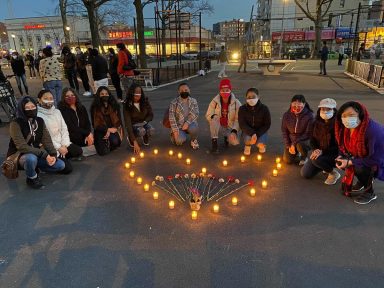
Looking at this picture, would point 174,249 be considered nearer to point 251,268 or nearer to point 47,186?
point 251,268

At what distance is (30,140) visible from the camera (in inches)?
178

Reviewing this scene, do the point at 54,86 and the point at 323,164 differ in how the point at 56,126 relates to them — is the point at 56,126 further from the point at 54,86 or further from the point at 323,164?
the point at 54,86

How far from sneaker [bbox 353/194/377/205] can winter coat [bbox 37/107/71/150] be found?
4.43 m

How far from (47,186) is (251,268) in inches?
129

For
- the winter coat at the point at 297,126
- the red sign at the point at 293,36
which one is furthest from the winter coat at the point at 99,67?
the red sign at the point at 293,36

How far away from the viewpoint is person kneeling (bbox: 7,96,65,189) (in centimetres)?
439

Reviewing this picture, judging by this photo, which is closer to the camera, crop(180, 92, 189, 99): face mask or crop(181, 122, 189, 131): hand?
crop(180, 92, 189, 99): face mask

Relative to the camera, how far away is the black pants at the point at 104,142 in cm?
585

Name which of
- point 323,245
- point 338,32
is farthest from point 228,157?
point 338,32

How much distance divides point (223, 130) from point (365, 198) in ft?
9.35

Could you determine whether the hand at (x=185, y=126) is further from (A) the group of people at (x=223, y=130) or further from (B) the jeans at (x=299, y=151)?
(B) the jeans at (x=299, y=151)

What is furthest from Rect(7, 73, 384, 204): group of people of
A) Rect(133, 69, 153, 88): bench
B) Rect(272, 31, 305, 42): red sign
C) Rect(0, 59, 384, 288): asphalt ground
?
Rect(272, 31, 305, 42): red sign

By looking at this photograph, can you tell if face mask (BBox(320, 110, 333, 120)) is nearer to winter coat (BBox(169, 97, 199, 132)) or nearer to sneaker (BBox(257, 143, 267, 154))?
sneaker (BBox(257, 143, 267, 154))

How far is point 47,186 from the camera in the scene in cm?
462
